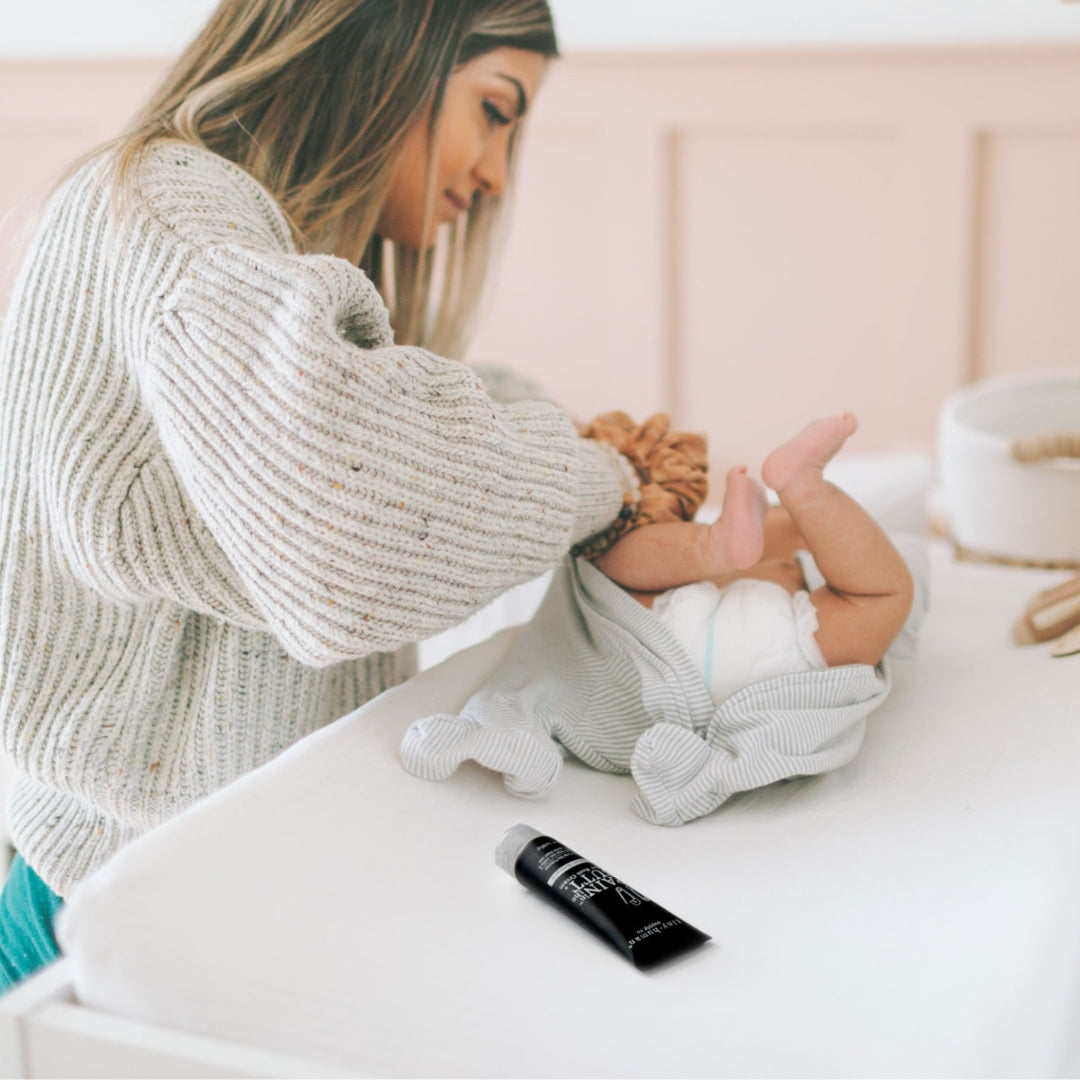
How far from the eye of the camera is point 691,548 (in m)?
0.77

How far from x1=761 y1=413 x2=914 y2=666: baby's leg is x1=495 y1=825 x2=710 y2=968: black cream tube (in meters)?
0.27

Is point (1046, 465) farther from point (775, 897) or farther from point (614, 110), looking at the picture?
point (614, 110)

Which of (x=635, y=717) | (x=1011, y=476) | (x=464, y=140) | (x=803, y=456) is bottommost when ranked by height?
(x=1011, y=476)

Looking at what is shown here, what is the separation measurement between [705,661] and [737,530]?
87 millimetres

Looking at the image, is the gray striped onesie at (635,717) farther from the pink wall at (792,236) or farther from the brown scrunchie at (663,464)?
the pink wall at (792,236)

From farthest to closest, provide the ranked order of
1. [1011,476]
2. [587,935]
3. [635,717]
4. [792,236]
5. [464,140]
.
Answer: [792,236], [1011,476], [464,140], [635,717], [587,935]

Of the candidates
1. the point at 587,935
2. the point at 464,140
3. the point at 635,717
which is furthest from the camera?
the point at 464,140

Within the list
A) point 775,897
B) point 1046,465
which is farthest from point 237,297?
point 1046,465

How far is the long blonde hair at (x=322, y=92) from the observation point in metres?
0.71

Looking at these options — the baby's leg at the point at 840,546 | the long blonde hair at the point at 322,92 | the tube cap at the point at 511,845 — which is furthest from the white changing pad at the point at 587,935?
the long blonde hair at the point at 322,92

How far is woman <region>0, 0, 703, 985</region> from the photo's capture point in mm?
555

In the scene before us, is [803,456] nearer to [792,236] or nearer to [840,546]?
[840,546]

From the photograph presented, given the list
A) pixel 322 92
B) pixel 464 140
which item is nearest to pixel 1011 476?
pixel 464 140

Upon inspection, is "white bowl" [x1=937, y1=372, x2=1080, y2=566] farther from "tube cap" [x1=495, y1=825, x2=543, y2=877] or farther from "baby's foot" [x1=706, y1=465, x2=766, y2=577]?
"tube cap" [x1=495, y1=825, x2=543, y2=877]
